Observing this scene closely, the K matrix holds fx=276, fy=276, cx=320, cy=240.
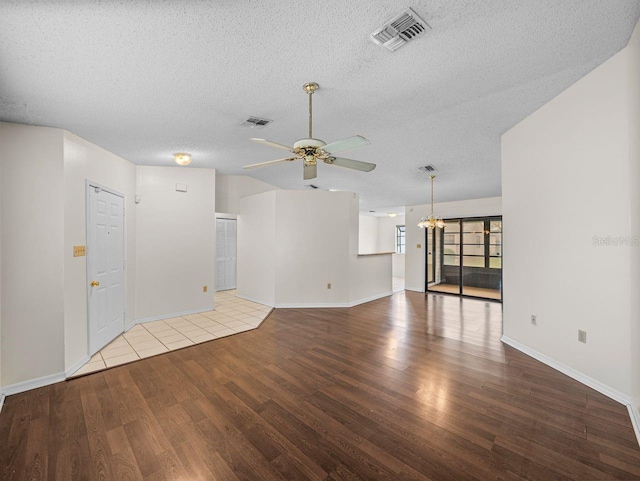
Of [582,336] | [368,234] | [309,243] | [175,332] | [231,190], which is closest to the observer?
[582,336]

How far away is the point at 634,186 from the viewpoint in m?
2.21

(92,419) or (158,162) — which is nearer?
(92,419)

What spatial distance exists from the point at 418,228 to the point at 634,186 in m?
6.03

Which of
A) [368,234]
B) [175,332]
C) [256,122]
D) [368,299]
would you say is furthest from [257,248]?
[368,234]

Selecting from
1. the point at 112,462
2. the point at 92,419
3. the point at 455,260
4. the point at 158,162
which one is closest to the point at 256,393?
the point at 112,462

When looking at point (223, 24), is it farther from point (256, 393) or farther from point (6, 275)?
point (6, 275)

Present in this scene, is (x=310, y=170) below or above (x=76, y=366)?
above

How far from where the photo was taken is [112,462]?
176 cm

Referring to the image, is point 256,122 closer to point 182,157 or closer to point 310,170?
point 310,170

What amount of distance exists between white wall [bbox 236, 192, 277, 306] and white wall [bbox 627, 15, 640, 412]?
4.95m

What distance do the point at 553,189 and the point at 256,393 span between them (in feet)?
12.2

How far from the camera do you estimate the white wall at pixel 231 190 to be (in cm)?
635

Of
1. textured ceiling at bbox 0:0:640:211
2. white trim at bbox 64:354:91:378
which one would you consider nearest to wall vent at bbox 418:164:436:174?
textured ceiling at bbox 0:0:640:211

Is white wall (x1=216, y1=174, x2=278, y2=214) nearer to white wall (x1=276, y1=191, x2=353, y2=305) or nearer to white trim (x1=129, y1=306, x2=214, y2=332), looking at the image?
white wall (x1=276, y1=191, x2=353, y2=305)
